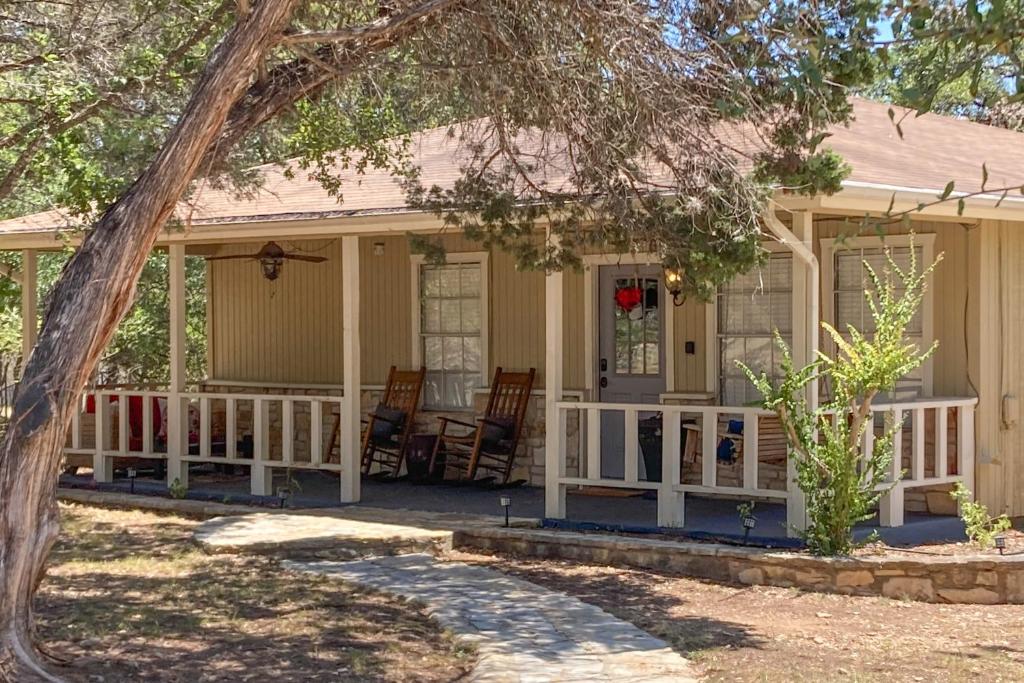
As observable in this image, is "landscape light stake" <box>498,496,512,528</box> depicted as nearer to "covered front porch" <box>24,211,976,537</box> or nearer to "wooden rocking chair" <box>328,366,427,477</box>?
"covered front porch" <box>24,211,976,537</box>

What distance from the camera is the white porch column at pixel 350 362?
11383 mm

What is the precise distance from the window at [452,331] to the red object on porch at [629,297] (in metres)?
1.52

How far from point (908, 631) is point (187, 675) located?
4085 millimetres

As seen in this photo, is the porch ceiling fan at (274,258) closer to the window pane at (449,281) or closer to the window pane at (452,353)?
the window pane at (449,281)

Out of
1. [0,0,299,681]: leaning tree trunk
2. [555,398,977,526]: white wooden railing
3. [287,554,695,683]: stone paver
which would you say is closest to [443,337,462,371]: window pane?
[555,398,977,526]: white wooden railing

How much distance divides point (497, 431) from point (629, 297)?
5.69 ft

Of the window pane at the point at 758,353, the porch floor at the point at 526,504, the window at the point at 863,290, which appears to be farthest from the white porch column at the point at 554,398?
the window at the point at 863,290

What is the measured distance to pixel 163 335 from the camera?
848 inches

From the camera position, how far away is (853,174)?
29.9 feet

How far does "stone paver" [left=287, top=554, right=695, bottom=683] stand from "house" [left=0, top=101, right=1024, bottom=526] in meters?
1.63

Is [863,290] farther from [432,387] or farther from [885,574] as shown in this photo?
[432,387]

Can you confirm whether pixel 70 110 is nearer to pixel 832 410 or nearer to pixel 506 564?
pixel 506 564

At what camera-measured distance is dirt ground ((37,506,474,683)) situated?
21.1ft

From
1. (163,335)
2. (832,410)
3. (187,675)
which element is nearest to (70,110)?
(187,675)
